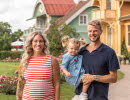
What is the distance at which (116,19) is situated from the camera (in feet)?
98.8

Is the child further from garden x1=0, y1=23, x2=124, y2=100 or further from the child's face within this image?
garden x1=0, y1=23, x2=124, y2=100

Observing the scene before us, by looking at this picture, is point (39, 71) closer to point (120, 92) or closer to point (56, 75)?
point (56, 75)

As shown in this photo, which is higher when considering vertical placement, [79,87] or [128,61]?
[79,87]

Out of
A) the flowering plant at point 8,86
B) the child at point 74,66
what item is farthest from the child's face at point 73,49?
the flowering plant at point 8,86

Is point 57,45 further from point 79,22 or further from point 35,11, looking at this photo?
point 35,11

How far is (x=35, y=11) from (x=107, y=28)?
1656 cm

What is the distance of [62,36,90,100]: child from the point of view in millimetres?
4156

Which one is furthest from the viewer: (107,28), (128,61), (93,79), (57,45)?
(107,28)

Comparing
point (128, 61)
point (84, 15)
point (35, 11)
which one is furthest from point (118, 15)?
point (35, 11)

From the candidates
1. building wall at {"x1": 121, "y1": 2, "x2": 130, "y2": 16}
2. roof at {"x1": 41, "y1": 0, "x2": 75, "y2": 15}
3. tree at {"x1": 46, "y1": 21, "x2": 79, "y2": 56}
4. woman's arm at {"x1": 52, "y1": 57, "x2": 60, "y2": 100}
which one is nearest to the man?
woman's arm at {"x1": 52, "y1": 57, "x2": 60, "y2": 100}

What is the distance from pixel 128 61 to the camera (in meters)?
25.5

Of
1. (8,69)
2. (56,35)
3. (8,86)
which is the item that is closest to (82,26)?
(56,35)

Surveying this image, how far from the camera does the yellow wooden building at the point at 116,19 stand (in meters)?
28.8

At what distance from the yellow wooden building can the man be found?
23.8 meters
